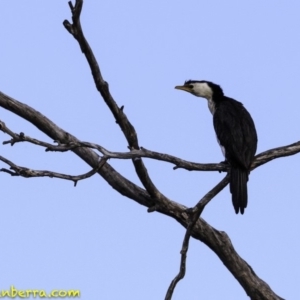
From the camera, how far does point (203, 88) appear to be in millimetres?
8078

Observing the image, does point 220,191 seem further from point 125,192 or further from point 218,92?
point 218,92

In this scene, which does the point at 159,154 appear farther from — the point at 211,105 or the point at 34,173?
the point at 211,105

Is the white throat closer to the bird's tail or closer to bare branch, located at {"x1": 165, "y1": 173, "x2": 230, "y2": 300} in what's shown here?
the bird's tail

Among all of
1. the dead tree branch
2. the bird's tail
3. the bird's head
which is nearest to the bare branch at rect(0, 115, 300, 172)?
the dead tree branch

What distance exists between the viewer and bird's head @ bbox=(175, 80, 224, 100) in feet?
26.4

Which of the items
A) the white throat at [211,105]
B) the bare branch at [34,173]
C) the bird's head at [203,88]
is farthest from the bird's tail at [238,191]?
the bird's head at [203,88]

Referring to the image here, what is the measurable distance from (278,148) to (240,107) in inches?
54.2

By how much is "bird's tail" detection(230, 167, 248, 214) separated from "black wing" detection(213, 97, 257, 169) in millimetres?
131

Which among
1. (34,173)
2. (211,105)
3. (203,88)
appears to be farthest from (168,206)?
(203,88)

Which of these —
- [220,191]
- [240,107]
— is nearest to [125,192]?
[220,191]

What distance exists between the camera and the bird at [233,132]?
613 centimetres

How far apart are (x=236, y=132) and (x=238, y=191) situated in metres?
0.92

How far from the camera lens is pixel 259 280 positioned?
21.6 ft

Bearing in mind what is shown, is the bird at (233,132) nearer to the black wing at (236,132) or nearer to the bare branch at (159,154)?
the black wing at (236,132)
